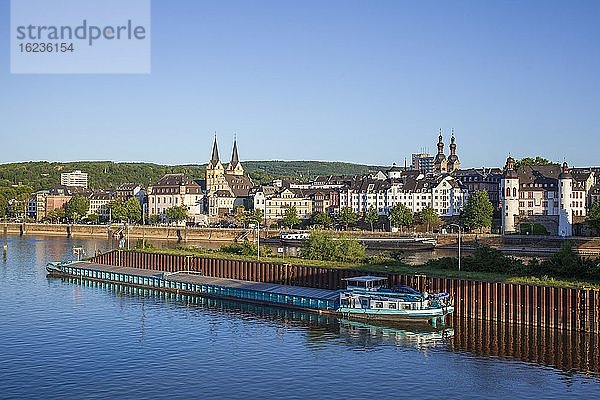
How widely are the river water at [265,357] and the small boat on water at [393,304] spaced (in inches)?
41.8

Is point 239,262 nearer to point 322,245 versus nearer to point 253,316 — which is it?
point 322,245

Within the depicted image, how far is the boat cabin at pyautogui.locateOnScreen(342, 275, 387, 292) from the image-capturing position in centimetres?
5606

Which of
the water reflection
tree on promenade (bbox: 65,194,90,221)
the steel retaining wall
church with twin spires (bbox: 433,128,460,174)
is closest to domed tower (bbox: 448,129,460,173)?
church with twin spires (bbox: 433,128,460,174)

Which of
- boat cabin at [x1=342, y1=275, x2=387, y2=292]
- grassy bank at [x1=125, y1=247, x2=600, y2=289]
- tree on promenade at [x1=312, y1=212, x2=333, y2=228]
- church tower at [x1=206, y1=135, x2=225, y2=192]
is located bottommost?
boat cabin at [x1=342, y1=275, x2=387, y2=292]

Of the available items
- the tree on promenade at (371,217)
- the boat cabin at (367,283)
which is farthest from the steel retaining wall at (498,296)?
the tree on promenade at (371,217)

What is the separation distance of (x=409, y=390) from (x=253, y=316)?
2014cm

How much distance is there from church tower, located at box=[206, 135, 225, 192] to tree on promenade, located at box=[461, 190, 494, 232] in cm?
6799

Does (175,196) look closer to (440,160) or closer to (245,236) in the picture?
(245,236)

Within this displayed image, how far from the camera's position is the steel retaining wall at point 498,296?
48375 mm

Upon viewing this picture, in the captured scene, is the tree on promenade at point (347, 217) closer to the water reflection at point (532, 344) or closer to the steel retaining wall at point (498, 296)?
A: the steel retaining wall at point (498, 296)

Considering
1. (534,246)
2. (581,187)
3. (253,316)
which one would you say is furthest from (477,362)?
(581,187)

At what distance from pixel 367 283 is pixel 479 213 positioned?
72.1m

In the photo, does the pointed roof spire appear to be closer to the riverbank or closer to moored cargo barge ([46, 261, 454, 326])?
the riverbank

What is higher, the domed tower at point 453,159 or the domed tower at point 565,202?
the domed tower at point 453,159
